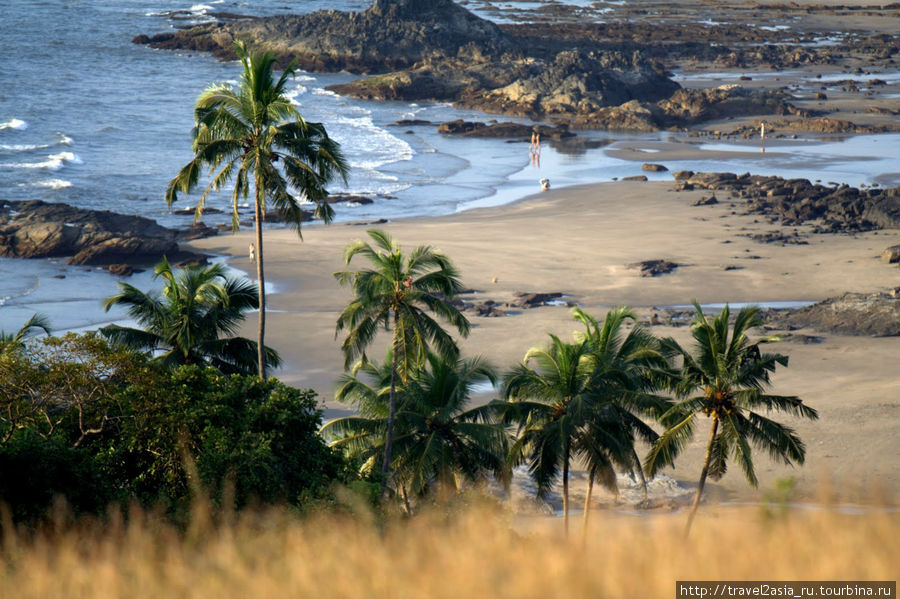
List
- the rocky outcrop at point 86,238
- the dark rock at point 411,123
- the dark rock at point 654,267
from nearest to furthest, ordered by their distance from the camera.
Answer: the dark rock at point 654,267 → the rocky outcrop at point 86,238 → the dark rock at point 411,123

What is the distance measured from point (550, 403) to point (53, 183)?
46.5 metres

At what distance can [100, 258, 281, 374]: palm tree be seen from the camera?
20.2 m

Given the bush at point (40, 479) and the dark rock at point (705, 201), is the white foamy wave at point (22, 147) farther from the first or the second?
the bush at point (40, 479)

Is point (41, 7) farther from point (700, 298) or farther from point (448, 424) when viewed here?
point (448, 424)

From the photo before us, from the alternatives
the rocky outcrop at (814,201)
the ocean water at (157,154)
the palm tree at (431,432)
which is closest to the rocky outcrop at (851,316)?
the rocky outcrop at (814,201)

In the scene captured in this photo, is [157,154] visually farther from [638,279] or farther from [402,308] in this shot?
[402,308]

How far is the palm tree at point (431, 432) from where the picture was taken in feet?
60.5

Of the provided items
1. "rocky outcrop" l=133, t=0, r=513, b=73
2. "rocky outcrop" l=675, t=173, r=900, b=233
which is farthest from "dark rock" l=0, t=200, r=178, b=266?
"rocky outcrop" l=133, t=0, r=513, b=73

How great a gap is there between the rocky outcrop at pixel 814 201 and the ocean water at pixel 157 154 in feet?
15.6

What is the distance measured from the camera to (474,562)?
837cm

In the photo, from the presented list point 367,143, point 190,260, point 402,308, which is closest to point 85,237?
point 190,260

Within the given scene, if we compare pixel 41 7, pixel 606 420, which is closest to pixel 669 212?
pixel 606 420

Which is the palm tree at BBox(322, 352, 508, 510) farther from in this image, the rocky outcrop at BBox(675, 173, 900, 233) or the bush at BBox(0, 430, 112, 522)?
the rocky outcrop at BBox(675, 173, 900, 233)

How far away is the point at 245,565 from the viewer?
908cm
